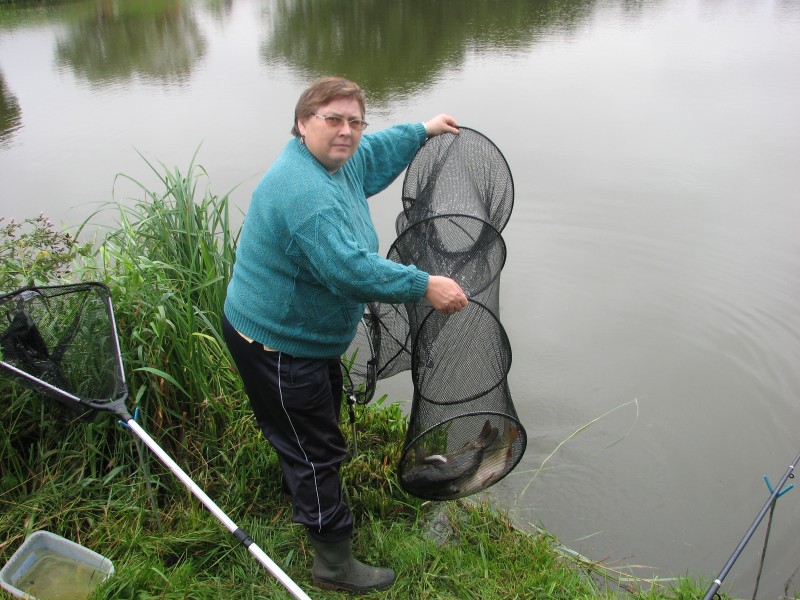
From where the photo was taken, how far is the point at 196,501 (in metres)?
2.34

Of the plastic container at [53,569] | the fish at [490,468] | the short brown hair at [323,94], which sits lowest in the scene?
the plastic container at [53,569]

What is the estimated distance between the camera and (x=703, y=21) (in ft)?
32.3

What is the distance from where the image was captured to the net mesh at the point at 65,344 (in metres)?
2.09

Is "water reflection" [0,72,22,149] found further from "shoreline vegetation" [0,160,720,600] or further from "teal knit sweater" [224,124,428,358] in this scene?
"teal knit sweater" [224,124,428,358]

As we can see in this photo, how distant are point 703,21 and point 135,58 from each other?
800 centimetres

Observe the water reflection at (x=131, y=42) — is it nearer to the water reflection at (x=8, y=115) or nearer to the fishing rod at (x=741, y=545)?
the water reflection at (x=8, y=115)

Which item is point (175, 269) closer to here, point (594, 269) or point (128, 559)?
point (128, 559)

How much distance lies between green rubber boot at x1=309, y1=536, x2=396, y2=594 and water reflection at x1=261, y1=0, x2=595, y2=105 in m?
5.71

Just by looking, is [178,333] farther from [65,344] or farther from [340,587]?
[340,587]

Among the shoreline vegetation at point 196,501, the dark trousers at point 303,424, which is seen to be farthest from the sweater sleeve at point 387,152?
the shoreline vegetation at point 196,501

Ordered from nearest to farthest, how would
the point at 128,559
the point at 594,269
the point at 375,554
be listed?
the point at 128,559 < the point at 375,554 < the point at 594,269

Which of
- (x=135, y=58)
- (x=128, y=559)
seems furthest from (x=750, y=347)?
(x=135, y=58)

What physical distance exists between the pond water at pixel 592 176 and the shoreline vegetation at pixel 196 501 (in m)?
0.47

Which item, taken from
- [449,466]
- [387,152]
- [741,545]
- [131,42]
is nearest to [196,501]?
[449,466]
